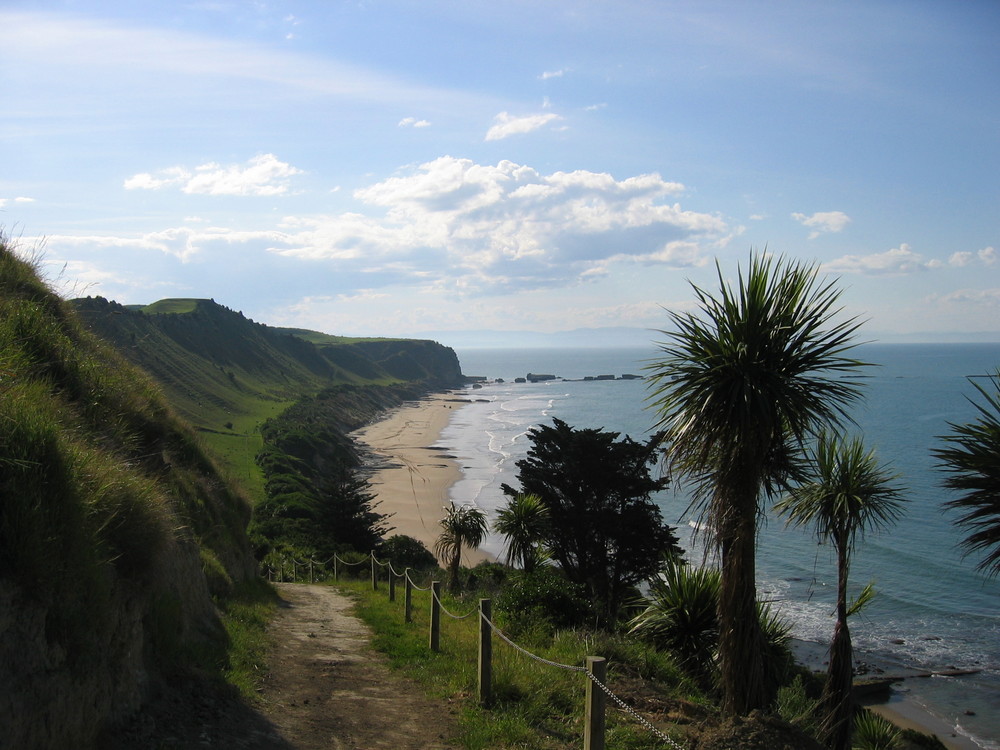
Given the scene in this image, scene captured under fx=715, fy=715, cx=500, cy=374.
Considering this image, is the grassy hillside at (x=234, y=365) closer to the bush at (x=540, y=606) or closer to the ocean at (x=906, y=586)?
the bush at (x=540, y=606)

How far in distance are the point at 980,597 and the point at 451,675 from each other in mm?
31499

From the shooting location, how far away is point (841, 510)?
10367mm

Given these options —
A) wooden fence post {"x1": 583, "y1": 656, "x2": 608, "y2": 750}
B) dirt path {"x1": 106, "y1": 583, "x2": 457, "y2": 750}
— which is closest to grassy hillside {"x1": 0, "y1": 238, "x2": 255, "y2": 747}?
dirt path {"x1": 106, "y1": 583, "x2": 457, "y2": 750}

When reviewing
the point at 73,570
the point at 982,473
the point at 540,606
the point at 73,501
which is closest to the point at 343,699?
the point at 73,570

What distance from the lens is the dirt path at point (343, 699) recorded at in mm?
5887

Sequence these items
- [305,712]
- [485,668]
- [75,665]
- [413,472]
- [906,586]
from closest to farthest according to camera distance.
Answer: [75,665]
[305,712]
[485,668]
[906,586]
[413,472]

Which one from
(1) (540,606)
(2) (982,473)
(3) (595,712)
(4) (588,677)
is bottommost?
(1) (540,606)

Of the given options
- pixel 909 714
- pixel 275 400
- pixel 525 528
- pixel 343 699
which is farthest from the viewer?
pixel 275 400

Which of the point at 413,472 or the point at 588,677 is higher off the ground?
the point at 588,677

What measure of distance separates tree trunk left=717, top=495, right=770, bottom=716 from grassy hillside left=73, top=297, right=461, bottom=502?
11570mm

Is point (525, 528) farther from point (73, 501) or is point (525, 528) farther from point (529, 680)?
point (73, 501)

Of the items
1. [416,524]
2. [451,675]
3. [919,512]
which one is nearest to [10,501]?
[451,675]

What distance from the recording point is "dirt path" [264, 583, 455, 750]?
5.89m

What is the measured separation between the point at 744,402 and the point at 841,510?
423 cm
